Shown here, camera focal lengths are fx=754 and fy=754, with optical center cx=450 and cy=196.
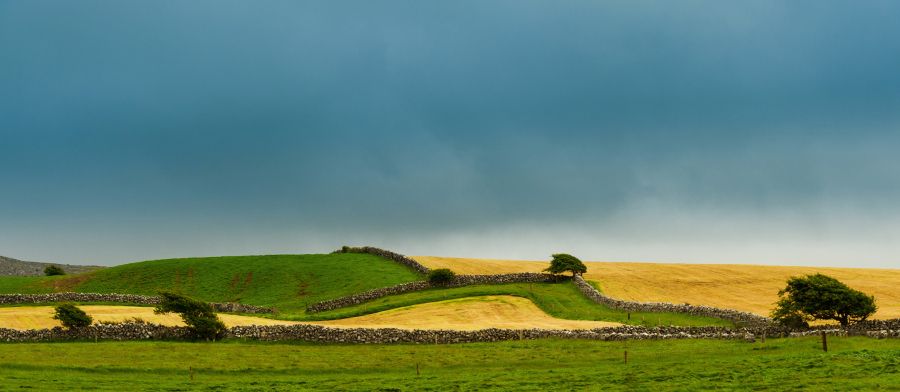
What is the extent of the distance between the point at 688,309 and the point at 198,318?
4356 centimetres

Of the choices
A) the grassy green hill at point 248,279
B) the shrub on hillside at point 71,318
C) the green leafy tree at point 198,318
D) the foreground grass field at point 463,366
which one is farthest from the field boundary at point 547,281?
the shrub on hillside at point 71,318

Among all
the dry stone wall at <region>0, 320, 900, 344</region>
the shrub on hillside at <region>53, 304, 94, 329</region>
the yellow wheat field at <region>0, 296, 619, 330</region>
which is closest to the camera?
the dry stone wall at <region>0, 320, 900, 344</region>

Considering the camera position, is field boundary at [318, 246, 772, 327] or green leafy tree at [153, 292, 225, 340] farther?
field boundary at [318, 246, 772, 327]

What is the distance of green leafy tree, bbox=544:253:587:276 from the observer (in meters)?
90.2

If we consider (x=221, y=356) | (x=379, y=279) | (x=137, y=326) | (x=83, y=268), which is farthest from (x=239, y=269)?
(x=83, y=268)

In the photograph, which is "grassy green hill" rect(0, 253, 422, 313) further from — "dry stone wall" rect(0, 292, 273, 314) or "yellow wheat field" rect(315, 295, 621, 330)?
"yellow wheat field" rect(315, 295, 621, 330)

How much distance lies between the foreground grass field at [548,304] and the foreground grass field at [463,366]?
20.3m

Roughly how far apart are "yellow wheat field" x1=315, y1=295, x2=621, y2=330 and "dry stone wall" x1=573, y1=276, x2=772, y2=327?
7212 mm

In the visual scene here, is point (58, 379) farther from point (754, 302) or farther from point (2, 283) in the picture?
point (2, 283)

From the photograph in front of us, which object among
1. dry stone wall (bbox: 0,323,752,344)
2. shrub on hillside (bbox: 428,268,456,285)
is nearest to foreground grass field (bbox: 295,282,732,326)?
shrub on hillside (bbox: 428,268,456,285)

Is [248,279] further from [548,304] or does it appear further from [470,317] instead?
[548,304]

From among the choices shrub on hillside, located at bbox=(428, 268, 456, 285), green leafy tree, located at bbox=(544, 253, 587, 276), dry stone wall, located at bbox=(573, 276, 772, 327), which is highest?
green leafy tree, located at bbox=(544, 253, 587, 276)

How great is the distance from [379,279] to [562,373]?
2447 inches

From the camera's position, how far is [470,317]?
69125 millimetres
